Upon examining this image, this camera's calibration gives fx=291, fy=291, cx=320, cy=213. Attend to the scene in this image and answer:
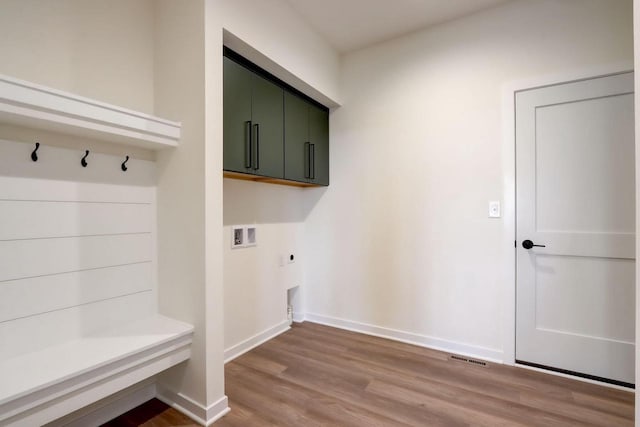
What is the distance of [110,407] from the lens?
1671 mm

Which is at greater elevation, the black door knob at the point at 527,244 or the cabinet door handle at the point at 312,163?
the cabinet door handle at the point at 312,163

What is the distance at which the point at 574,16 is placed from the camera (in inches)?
80.1

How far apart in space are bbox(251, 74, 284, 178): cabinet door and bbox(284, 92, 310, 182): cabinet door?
0.21 ft

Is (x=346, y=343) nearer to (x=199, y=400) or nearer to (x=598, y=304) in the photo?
(x=199, y=400)

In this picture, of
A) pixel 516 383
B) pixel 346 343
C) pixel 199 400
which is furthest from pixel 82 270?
pixel 516 383

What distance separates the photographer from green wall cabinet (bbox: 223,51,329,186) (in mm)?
1943

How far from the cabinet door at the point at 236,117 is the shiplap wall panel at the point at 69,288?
870 mm

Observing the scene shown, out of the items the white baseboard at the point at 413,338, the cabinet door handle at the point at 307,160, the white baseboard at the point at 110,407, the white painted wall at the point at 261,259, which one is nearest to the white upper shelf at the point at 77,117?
the white painted wall at the point at 261,259

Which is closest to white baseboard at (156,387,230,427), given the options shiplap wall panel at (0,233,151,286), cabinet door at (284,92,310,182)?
shiplap wall panel at (0,233,151,286)

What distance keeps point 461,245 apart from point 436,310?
61 centimetres

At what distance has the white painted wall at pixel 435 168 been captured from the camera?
7.05 feet

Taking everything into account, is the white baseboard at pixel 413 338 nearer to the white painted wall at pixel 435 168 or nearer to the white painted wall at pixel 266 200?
the white painted wall at pixel 435 168

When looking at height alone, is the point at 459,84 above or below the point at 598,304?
above

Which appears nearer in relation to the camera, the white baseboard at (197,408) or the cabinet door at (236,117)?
the white baseboard at (197,408)
